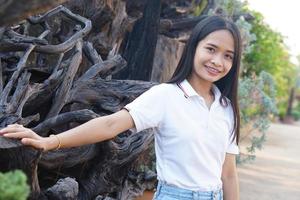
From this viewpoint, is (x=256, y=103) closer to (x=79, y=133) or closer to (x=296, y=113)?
(x=79, y=133)

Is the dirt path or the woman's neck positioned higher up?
the woman's neck

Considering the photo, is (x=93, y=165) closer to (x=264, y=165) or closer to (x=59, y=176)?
(x=59, y=176)

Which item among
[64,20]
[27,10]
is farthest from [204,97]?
[64,20]

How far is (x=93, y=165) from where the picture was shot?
13.0 feet

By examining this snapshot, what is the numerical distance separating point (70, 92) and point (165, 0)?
2.89 metres

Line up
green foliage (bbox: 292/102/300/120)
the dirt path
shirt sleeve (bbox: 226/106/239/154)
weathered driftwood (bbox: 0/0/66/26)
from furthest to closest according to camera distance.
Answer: green foliage (bbox: 292/102/300/120)
the dirt path
shirt sleeve (bbox: 226/106/239/154)
weathered driftwood (bbox: 0/0/66/26)

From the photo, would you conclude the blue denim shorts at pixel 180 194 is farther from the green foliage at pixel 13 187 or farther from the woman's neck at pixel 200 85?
the green foliage at pixel 13 187

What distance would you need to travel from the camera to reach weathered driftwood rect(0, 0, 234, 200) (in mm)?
3342

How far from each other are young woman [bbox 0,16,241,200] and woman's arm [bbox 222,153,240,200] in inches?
3.3

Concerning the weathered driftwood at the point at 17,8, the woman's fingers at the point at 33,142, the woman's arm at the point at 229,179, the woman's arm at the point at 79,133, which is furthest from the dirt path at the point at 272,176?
the weathered driftwood at the point at 17,8

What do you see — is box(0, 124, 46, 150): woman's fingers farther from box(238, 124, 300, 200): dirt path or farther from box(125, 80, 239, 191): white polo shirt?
box(238, 124, 300, 200): dirt path

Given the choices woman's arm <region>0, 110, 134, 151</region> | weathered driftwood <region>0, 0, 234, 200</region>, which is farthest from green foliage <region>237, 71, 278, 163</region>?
woman's arm <region>0, 110, 134, 151</region>

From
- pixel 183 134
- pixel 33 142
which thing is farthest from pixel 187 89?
pixel 33 142

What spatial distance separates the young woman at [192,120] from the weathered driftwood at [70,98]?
20.8 inches
